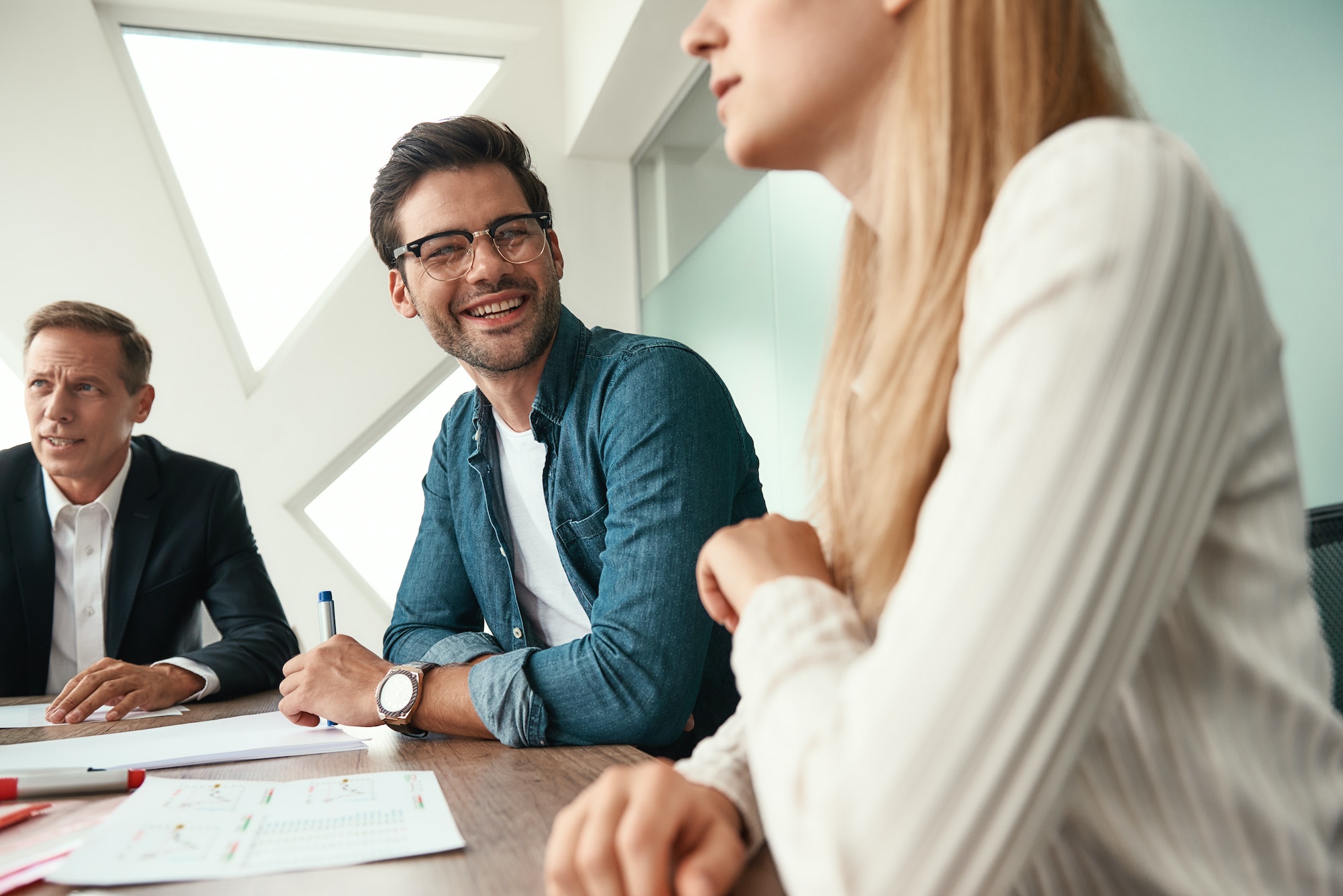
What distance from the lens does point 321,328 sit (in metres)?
4.52

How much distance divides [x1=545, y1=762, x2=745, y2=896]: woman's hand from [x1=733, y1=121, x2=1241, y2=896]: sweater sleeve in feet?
0.22

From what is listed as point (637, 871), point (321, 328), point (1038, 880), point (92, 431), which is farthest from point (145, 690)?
point (321, 328)

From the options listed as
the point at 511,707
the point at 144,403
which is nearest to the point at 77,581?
the point at 144,403

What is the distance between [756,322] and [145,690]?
244 centimetres

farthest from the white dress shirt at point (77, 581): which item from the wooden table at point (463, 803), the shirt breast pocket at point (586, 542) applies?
the shirt breast pocket at point (586, 542)

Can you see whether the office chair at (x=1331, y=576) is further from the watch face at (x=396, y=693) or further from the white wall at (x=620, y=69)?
the white wall at (x=620, y=69)

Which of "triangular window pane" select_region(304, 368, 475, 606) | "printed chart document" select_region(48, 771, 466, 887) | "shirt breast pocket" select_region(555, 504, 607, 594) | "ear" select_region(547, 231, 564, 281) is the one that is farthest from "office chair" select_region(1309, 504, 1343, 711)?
"triangular window pane" select_region(304, 368, 475, 606)

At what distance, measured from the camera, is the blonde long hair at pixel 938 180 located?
509mm

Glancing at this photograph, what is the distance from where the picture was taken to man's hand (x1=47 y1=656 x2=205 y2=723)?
4.53ft

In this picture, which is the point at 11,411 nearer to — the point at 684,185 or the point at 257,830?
the point at 684,185

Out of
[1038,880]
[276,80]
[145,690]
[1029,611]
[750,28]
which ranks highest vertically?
[276,80]

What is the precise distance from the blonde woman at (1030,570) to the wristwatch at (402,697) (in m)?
0.56

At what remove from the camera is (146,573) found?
2.14 meters

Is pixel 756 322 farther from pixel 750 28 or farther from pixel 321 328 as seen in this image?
pixel 750 28
